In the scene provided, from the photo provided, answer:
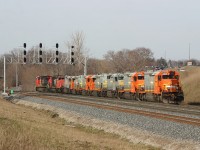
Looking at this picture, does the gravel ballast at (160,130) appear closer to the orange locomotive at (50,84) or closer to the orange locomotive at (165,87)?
the orange locomotive at (165,87)

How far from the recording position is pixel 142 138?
1521cm

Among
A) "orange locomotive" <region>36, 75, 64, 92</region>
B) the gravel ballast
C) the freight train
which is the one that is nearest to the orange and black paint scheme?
the freight train

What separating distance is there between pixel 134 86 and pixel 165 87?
253 inches

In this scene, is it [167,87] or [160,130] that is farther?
[167,87]

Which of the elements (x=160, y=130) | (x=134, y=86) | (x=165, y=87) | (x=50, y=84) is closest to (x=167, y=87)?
(x=165, y=87)

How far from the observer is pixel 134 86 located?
3931 cm

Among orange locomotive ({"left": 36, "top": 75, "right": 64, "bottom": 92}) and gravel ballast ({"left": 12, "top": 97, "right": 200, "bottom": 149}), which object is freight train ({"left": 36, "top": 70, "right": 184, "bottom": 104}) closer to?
orange locomotive ({"left": 36, "top": 75, "right": 64, "bottom": 92})

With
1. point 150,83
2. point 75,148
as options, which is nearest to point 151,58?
point 150,83

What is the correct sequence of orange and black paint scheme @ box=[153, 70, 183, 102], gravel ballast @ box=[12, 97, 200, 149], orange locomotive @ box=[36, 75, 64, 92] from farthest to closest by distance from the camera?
orange locomotive @ box=[36, 75, 64, 92], orange and black paint scheme @ box=[153, 70, 183, 102], gravel ballast @ box=[12, 97, 200, 149]

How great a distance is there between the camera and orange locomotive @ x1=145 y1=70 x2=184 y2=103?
32.8 metres

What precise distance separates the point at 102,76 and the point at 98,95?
301cm

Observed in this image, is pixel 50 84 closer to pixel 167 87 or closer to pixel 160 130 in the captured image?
pixel 167 87

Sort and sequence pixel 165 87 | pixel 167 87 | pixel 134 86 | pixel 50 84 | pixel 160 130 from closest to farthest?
1. pixel 160 130
2. pixel 167 87
3. pixel 165 87
4. pixel 134 86
5. pixel 50 84

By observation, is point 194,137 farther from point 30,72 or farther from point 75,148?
point 30,72
